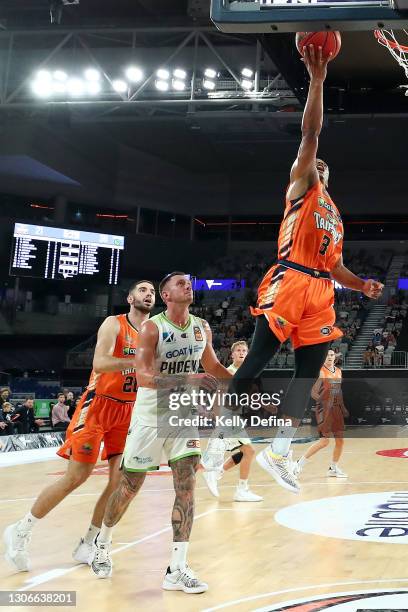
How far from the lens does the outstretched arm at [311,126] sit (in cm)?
364

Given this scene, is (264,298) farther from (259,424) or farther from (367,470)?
(367,470)

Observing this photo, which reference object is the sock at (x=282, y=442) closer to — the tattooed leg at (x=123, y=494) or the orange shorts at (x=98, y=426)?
the tattooed leg at (x=123, y=494)

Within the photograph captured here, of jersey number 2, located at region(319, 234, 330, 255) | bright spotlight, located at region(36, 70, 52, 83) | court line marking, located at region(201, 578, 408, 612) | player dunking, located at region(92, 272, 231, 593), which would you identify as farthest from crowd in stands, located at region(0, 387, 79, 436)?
jersey number 2, located at region(319, 234, 330, 255)

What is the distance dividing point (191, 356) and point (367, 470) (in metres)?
7.64

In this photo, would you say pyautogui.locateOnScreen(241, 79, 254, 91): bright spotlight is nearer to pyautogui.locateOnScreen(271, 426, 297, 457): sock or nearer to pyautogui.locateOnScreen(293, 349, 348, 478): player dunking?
pyautogui.locateOnScreen(293, 349, 348, 478): player dunking

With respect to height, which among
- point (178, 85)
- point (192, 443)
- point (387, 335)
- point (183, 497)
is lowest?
point (183, 497)

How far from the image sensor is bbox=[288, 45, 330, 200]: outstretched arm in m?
3.64

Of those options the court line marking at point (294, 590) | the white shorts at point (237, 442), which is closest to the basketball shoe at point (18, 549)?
the court line marking at point (294, 590)

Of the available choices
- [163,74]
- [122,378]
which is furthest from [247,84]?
[122,378]

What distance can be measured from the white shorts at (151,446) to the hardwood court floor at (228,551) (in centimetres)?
82

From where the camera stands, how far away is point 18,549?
220 inches

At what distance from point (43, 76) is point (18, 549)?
35.9ft

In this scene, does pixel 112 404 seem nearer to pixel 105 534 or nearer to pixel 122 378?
pixel 122 378

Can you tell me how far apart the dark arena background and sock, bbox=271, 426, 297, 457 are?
10 cm
